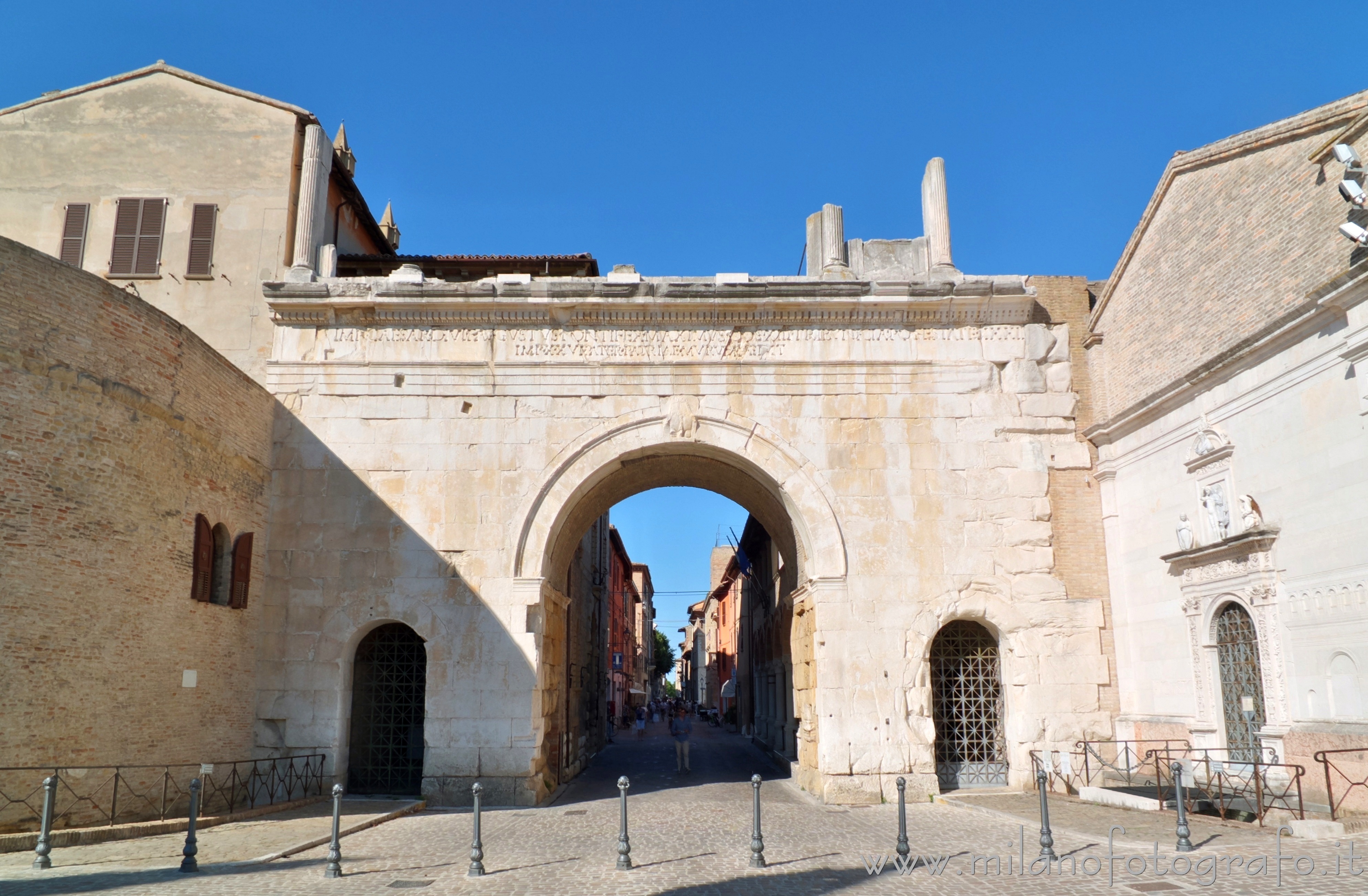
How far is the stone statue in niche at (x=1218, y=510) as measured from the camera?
11.7 m

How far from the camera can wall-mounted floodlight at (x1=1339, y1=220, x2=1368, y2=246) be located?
920 centimetres

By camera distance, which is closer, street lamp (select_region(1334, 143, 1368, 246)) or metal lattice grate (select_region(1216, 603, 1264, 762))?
street lamp (select_region(1334, 143, 1368, 246))

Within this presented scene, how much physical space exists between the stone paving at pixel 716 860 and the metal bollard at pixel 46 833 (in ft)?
0.63

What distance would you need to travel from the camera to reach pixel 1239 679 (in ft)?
37.8

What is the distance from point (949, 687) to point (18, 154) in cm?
1793

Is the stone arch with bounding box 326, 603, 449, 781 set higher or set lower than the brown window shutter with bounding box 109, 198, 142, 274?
lower

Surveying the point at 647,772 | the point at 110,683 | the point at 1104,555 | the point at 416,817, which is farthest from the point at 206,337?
the point at 1104,555

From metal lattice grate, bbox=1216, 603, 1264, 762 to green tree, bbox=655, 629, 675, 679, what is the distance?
73063 mm

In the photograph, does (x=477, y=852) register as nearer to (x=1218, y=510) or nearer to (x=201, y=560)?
(x=201, y=560)

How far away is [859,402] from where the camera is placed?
14.9 metres

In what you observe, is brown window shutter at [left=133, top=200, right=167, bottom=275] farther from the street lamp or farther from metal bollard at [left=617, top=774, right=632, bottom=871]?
the street lamp

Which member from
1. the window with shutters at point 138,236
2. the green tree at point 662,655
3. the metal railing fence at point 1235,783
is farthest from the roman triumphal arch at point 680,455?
the green tree at point 662,655

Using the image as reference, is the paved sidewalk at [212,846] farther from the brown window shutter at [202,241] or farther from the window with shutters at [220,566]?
the brown window shutter at [202,241]

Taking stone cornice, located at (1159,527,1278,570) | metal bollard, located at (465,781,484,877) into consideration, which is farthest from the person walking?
metal bollard, located at (465,781,484,877)
